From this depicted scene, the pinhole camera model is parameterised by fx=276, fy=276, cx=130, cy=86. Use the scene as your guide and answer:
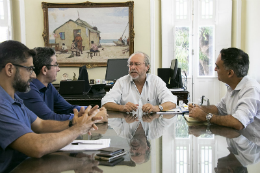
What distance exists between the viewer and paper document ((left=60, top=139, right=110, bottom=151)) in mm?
1363

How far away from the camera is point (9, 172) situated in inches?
41.4

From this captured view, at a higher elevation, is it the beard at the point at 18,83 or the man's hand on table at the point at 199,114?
the beard at the point at 18,83

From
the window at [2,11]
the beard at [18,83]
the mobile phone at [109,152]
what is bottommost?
Answer: the mobile phone at [109,152]

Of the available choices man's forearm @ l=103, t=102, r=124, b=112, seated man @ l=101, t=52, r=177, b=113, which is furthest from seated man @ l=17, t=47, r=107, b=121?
seated man @ l=101, t=52, r=177, b=113

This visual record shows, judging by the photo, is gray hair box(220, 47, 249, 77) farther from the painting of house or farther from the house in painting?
the house in painting

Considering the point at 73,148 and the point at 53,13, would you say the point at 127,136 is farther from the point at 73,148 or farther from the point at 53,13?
the point at 53,13

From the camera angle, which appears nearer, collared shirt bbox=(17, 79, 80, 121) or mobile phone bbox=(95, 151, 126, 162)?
mobile phone bbox=(95, 151, 126, 162)

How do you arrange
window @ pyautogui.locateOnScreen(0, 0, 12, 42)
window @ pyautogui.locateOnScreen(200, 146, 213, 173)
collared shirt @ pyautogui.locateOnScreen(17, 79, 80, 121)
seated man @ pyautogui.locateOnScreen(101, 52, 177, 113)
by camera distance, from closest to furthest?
window @ pyautogui.locateOnScreen(200, 146, 213, 173)
collared shirt @ pyautogui.locateOnScreen(17, 79, 80, 121)
seated man @ pyautogui.locateOnScreen(101, 52, 177, 113)
window @ pyautogui.locateOnScreen(0, 0, 12, 42)

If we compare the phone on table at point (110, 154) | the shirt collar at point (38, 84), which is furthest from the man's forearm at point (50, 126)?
the phone on table at point (110, 154)

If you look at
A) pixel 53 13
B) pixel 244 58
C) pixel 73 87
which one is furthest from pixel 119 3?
pixel 244 58

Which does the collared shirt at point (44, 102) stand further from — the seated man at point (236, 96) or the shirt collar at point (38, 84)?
the seated man at point (236, 96)

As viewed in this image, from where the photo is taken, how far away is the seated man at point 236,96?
1897 millimetres

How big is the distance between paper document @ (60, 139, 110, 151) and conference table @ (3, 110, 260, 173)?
0.04m

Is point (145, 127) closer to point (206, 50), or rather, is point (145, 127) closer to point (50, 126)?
point (50, 126)
